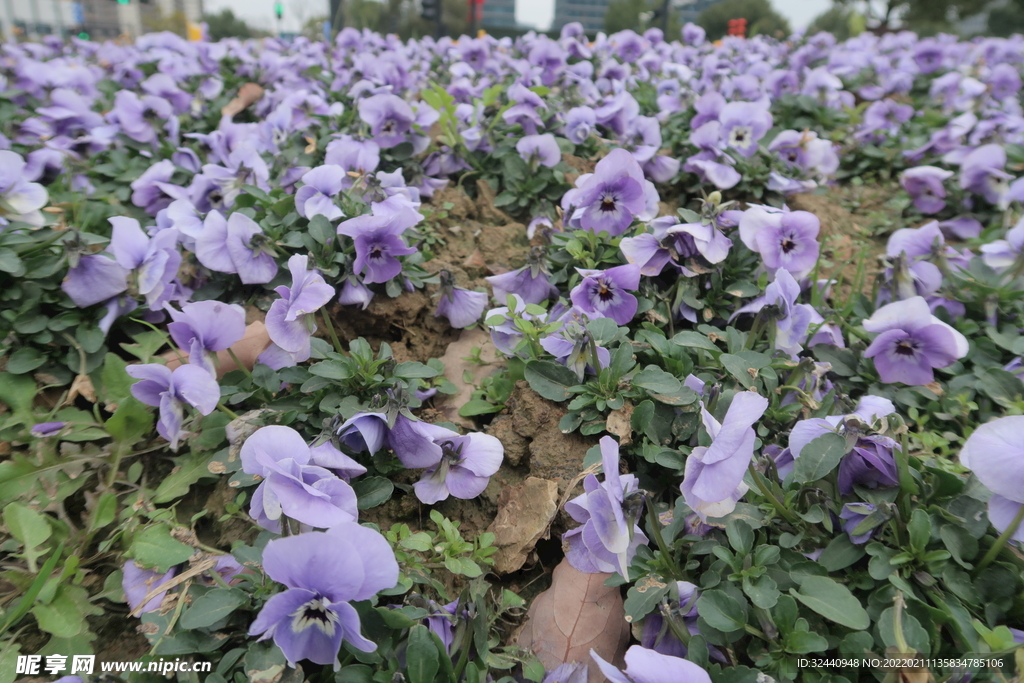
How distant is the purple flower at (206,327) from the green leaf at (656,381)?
3.40 feet

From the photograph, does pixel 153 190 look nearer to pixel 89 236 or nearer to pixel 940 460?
pixel 89 236

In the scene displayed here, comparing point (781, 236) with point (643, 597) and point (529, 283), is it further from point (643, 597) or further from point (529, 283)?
point (643, 597)

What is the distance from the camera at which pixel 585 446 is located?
60.7 inches

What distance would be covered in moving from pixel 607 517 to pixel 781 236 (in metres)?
1.15

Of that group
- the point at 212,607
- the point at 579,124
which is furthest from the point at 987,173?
the point at 212,607

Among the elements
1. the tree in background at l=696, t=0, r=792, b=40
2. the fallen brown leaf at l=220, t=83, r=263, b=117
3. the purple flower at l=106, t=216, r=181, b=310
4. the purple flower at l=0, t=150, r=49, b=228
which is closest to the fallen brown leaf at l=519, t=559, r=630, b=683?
the purple flower at l=106, t=216, r=181, b=310

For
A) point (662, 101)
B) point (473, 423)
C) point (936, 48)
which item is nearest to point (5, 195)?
point (473, 423)

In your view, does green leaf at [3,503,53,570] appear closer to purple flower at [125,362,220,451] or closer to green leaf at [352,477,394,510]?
purple flower at [125,362,220,451]

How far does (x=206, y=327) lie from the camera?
1.55 m

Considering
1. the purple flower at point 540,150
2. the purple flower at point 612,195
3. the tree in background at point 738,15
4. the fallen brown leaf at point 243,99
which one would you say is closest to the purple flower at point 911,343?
the purple flower at point 612,195

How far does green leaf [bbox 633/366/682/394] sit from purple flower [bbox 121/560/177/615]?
46.3 inches

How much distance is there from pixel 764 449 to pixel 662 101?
2500mm

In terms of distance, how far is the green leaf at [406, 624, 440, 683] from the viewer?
3.56ft

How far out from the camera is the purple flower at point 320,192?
196 cm
